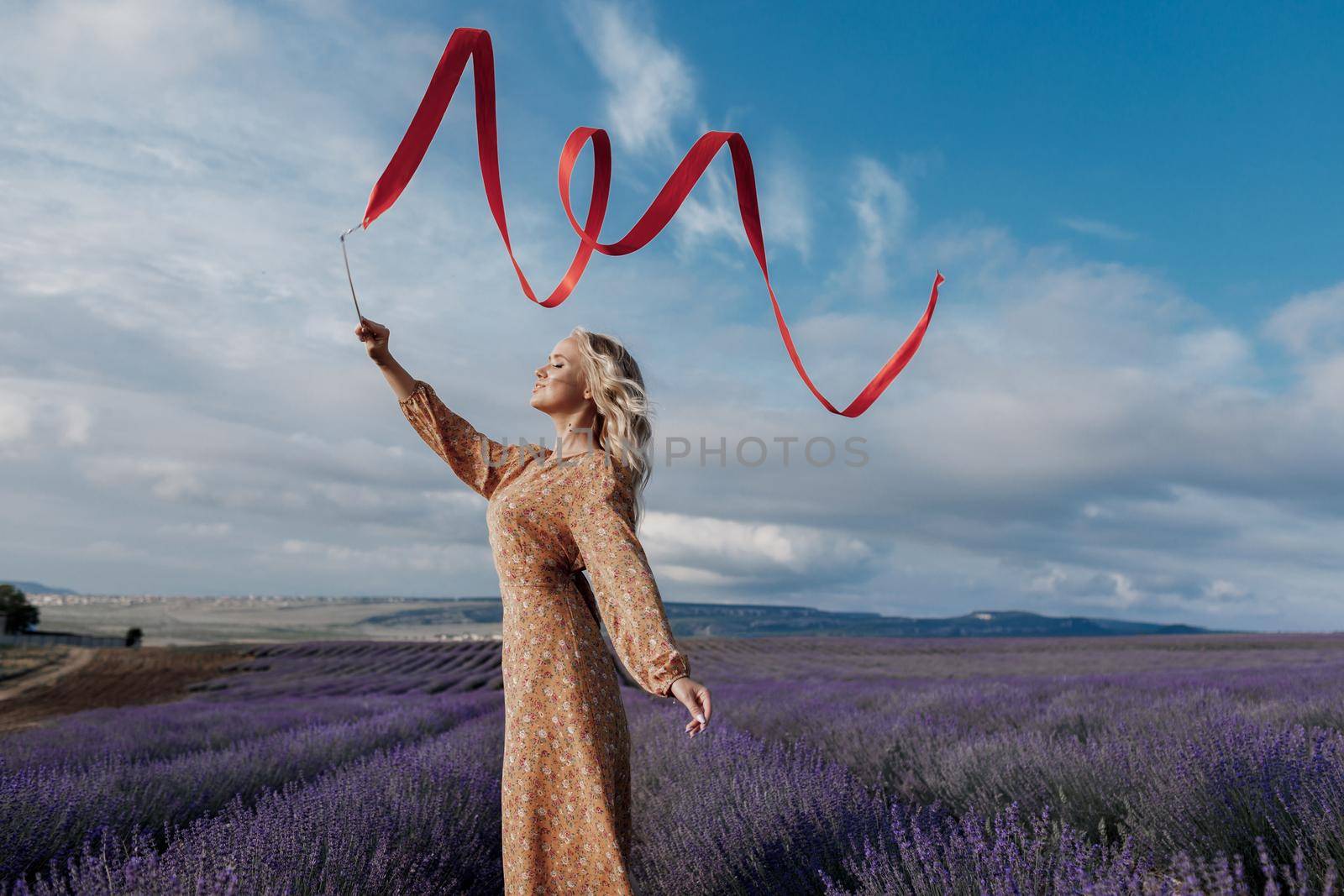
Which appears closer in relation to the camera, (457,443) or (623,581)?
(623,581)

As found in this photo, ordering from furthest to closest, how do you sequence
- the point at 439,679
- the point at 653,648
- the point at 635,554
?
the point at 439,679
the point at 635,554
the point at 653,648

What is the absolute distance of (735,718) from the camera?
5473 mm

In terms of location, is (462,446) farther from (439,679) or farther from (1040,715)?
(439,679)

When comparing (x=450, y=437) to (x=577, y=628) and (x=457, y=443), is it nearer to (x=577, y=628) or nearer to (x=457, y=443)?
(x=457, y=443)

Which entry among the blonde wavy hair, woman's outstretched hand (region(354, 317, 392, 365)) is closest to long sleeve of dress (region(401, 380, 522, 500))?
woman's outstretched hand (region(354, 317, 392, 365))

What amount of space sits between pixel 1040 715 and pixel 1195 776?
3136 millimetres

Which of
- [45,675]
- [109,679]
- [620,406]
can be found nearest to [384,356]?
[620,406]

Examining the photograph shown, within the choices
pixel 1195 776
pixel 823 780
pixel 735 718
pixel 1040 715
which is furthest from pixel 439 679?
pixel 1195 776

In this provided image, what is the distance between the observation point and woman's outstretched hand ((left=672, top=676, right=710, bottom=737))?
1574 mm

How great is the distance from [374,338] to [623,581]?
0.98 metres

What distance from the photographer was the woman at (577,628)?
180cm

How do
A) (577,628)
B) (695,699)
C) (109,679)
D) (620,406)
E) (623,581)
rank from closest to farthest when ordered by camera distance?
1. (695,699)
2. (623,581)
3. (577,628)
4. (620,406)
5. (109,679)

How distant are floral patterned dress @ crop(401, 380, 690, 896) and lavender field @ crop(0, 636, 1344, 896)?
0.53 m

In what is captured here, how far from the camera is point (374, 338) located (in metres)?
2.21
